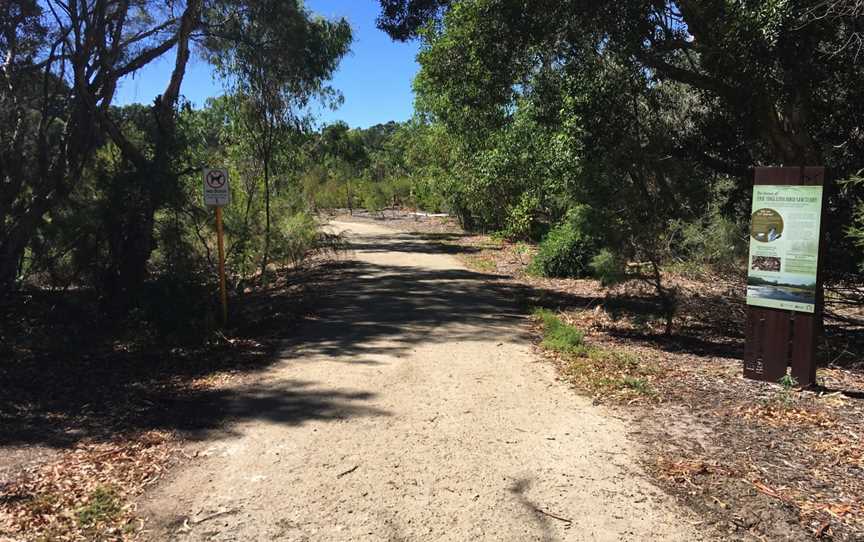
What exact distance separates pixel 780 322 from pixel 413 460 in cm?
425

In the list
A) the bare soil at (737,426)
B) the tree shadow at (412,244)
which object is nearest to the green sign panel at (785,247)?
the bare soil at (737,426)

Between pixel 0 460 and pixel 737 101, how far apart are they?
9324 mm

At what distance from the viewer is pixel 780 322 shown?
267 inches

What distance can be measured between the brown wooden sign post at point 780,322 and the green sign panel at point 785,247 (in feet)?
0.03

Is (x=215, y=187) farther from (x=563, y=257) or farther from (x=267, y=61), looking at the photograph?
(x=563, y=257)

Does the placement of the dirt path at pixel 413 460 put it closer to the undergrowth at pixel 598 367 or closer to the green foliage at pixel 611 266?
the undergrowth at pixel 598 367

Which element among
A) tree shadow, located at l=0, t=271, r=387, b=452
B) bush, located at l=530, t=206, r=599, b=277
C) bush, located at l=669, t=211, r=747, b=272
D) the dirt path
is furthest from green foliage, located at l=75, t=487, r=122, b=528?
bush, located at l=530, t=206, r=599, b=277

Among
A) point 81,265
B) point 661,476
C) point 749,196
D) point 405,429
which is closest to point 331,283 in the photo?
point 81,265

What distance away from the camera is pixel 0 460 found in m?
5.31

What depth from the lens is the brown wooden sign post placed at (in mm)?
6504

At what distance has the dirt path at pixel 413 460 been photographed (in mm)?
4082

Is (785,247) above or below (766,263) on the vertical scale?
above

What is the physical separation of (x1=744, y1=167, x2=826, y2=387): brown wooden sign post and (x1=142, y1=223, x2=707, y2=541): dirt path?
2.09 metres

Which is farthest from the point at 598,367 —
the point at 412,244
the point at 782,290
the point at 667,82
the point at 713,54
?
the point at 412,244
